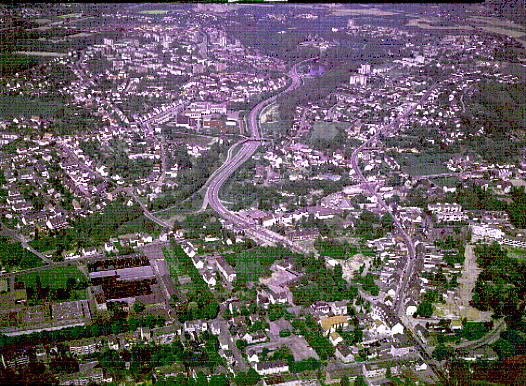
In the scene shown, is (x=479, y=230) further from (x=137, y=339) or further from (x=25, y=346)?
(x=25, y=346)

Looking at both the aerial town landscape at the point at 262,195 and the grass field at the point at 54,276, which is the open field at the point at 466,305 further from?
the grass field at the point at 54,276

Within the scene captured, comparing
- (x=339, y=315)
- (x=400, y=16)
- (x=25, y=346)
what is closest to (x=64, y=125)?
(x=25, y=346)

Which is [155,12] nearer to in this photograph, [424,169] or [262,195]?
[262,195]

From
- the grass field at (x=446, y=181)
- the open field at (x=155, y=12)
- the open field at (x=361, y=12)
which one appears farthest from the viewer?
the open field at (x=361, y=12)

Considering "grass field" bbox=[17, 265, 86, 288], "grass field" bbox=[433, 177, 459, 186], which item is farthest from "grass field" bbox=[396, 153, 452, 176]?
"grass field" bbox=[17, 265, 86, 288]

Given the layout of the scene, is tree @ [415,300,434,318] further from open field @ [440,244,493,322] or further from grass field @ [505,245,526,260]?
grass field @ [505,245,526,260]

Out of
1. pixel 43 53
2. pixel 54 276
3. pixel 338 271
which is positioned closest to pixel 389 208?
pixel 338 271

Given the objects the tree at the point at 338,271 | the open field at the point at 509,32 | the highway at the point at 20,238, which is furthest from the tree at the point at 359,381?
the open field at the point at 509,32
